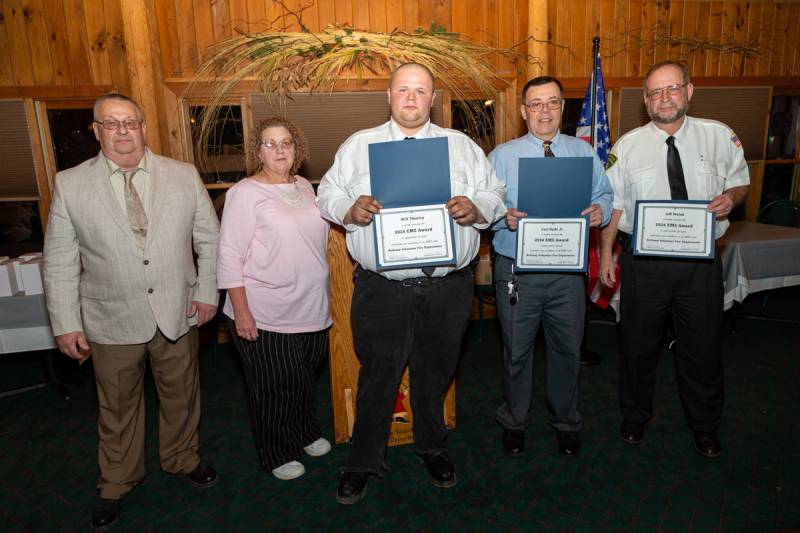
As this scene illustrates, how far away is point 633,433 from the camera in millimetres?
2666

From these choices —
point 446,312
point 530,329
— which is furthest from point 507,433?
point 446,312

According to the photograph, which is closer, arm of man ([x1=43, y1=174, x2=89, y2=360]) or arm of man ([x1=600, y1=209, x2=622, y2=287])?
arm of man ([x1=43, y1=174, x2=89, y2=360])

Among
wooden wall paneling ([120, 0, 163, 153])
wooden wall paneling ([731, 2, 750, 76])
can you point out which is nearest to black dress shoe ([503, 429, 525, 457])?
wooden wall paneling ([120, 0, 163, 153])

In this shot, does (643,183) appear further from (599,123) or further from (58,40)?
(58,40)

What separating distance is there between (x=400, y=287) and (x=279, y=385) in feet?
2.44

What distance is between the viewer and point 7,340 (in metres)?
3.09

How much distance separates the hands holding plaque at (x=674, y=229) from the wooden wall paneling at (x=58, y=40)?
4152 mm

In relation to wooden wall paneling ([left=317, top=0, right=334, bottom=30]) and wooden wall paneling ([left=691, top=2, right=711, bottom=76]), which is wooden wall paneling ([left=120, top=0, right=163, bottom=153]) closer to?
wooden wall paneling ([left=317, top=0, right=334, bottom=30])

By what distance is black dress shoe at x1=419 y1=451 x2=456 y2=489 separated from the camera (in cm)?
237

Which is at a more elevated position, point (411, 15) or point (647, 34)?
point (411, 15)

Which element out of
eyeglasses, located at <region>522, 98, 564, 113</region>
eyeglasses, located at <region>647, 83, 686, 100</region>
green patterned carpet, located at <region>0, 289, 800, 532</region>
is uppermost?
eyeglasses, located at <region>647, 83, 686, 100</region>

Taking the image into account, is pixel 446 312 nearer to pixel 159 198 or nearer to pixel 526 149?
pixel 526 149

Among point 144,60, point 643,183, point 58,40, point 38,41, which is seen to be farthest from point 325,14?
point 643,183

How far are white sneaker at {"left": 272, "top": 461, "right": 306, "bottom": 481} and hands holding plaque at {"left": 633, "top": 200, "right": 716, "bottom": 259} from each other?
1.87m
